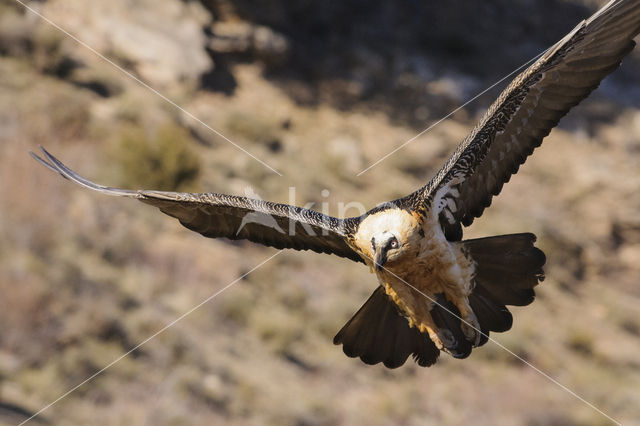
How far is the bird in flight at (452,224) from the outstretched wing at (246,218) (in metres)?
0.01

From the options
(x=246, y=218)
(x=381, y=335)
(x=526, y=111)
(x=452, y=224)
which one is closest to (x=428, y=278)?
(x=452, y=224)

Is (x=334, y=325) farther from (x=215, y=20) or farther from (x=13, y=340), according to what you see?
(x=215, y=20)

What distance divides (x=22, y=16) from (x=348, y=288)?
11344 millimetres

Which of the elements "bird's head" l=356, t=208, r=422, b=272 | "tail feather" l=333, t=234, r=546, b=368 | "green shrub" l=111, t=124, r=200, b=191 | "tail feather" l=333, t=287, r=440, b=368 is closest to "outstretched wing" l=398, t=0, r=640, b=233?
"bird's head" l=356, t=208, r=422, b=272

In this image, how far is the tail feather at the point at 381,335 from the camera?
6160 mm

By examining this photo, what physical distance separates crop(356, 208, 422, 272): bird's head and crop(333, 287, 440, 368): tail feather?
98cm

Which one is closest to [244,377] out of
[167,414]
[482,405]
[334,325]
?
[167,414]

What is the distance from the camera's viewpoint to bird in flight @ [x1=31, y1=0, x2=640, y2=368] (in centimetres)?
498

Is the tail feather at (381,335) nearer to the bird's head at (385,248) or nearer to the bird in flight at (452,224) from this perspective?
the bird in flight at (452,224)

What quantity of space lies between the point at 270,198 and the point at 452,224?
9936 millimetres

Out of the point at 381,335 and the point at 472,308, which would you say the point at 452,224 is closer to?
the point at 472,308

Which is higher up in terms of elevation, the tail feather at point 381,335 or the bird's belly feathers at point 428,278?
the bird's belly feathers at point 428,278

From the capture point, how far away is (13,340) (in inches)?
380

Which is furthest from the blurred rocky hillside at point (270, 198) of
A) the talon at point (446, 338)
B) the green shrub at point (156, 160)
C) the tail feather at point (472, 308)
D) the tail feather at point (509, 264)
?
the tail feather at point (509, 264)
